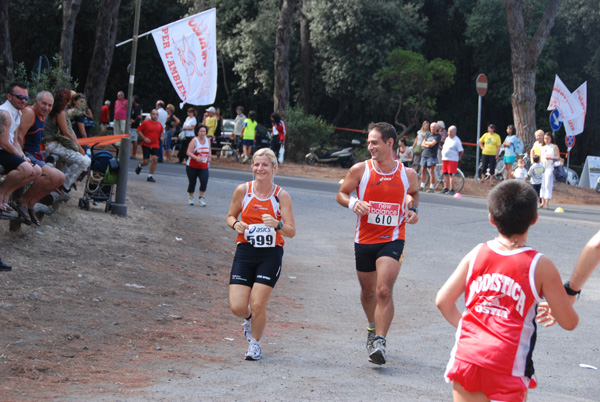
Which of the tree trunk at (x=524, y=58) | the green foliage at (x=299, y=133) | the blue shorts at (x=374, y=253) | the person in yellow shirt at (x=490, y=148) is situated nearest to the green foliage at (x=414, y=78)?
the green foliage at (x=299, y=133)

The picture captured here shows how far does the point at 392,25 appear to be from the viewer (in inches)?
1444

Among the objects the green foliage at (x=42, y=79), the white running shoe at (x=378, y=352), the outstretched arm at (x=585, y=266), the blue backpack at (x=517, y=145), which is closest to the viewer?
the outstretched arm at (x=585, y=266)

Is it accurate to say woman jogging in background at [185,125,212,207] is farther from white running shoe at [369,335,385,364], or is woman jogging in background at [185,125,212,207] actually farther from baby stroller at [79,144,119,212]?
white running shoe at [369,335,385,364]

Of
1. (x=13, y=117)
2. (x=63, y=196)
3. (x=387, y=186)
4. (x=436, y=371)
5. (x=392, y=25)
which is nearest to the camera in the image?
(x=436, y=371)

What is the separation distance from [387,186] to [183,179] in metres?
14.6

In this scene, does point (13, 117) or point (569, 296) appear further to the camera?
point (13, 117)

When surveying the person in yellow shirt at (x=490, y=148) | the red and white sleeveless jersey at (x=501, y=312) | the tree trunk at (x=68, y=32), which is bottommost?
the red and white sleeveless jersey at (x=501, y=312)

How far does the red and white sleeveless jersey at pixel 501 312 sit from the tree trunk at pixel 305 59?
33.8 m

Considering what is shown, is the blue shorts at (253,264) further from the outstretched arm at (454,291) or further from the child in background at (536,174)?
the child in background at (536,174)

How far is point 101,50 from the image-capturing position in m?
26.2

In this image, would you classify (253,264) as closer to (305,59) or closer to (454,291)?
(454,291)

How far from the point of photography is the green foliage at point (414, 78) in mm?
34688

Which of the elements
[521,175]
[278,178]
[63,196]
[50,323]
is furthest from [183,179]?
[50,323]

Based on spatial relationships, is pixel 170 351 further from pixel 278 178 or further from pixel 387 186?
pixel 278 178
